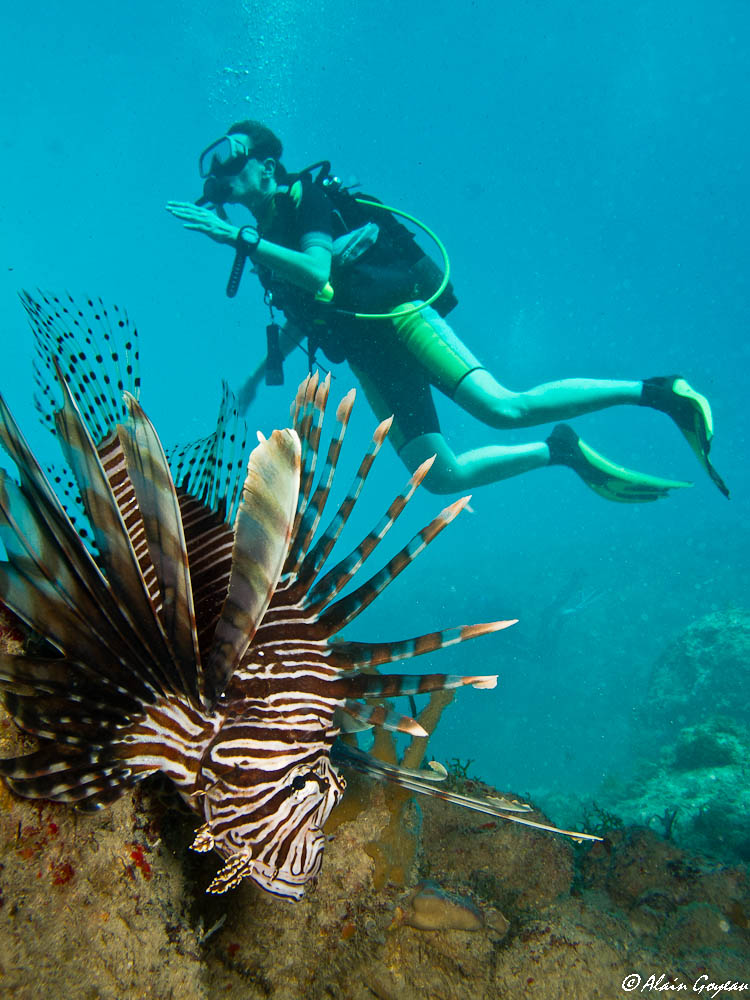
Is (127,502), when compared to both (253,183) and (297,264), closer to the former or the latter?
(297,264)

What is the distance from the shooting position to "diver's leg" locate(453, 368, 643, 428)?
22.5ft

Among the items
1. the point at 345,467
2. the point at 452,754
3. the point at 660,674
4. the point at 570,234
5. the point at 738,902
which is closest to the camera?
the point at 738,902

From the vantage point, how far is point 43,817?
1371 millimetres

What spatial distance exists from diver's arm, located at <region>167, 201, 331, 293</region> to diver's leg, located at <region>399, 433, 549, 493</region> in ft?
8.32

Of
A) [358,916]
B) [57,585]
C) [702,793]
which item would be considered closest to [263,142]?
[57,585]

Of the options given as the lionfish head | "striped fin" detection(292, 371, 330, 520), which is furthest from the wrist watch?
the lionfish head

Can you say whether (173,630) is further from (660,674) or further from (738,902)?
(660,674)

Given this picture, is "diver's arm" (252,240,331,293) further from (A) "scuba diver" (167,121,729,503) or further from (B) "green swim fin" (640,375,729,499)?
(B) "green swim fin" (640,375,729,499)

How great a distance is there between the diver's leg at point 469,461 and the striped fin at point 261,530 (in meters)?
6.43

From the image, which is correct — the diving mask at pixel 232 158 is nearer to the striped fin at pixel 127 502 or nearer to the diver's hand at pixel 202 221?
the diver's hand at pixel 202 221

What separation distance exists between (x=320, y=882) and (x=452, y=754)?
2106 cm

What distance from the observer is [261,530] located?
994 mm

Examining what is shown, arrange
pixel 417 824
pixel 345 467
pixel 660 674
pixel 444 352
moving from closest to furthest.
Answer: pixel 417 824 < pixel 444 352 < pixel 660 674 < pixel 345 467

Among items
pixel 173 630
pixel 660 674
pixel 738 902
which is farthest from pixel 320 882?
pixel 660 674
